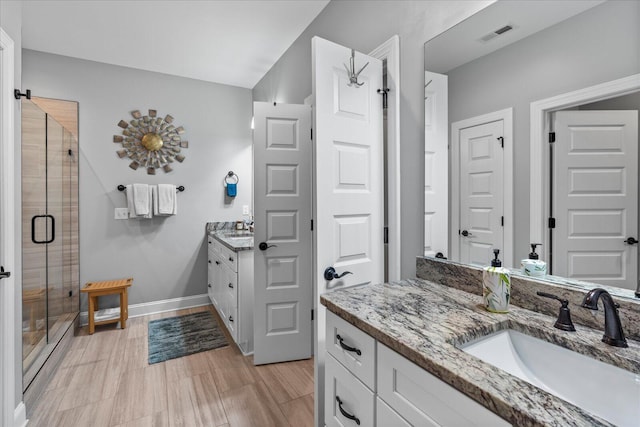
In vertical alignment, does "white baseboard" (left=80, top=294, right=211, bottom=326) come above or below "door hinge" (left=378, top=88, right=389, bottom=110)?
below

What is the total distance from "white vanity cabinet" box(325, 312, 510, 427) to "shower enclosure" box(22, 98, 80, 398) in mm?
2050

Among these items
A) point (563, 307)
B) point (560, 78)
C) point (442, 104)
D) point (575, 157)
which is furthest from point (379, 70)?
point (563, 307)

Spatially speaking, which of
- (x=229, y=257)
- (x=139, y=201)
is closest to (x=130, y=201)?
(x=139, y=201)

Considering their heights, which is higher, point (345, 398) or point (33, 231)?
point (33, 231)

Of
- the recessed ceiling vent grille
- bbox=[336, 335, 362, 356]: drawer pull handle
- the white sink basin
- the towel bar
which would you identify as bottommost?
bbox=[336, 335, 362, 356]: drawer pull handle

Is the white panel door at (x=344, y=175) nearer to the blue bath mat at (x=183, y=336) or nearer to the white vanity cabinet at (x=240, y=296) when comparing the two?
the white vanity cabinet at (x=240, y=296)

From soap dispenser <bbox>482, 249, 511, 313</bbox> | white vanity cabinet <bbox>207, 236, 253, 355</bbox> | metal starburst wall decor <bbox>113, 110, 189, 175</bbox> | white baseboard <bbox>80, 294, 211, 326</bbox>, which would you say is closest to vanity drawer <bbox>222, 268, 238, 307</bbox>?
white vanity cabinet <bbox>207, 236, 253, 355</bbox>

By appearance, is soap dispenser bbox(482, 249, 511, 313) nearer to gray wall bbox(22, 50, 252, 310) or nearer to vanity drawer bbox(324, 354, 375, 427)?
vanity drawer bbox(324, 354, 375, 427)

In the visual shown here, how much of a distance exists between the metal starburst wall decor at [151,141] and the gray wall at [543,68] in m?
3.19

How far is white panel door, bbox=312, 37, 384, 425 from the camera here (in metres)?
1.40

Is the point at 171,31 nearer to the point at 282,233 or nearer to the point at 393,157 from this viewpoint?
the point at 282,233

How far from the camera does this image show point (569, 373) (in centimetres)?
77


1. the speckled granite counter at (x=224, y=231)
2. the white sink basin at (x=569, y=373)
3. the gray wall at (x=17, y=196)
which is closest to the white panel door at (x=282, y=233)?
the speckled granite counter at (x=224, y=231)

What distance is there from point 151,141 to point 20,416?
2584 millimetres
